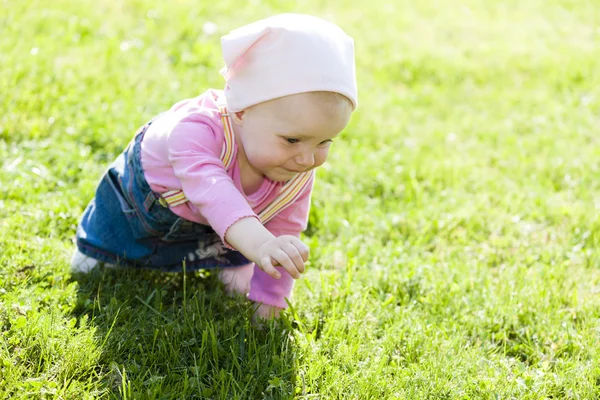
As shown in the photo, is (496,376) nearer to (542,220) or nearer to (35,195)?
(542,220)

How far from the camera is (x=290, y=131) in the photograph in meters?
2.71

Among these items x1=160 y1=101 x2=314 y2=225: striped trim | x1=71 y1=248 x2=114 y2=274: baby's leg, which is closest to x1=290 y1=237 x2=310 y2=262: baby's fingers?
x1=160 y1=101 x2=314 y2=225: striped trim

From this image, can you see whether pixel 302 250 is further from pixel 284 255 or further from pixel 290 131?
pixel 290 131

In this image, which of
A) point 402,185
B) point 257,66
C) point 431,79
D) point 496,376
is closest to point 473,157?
point 402,185

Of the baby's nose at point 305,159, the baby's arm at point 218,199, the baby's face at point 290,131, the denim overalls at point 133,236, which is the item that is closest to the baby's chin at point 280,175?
the baby's face at point 290,131

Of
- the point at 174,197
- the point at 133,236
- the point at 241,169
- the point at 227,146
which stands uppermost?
the point at 227,146

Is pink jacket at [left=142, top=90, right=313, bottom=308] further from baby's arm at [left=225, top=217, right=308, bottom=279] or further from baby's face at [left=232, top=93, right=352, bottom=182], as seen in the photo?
baby's face at [left=232, top=93, right=352, bottom=182]

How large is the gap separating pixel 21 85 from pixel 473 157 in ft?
10.4

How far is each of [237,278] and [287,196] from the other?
579 mm

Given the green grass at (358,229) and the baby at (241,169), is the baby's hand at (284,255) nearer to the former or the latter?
the baby at (241,169)

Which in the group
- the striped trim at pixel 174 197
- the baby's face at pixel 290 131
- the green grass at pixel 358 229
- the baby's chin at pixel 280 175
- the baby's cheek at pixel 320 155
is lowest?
the green grass at pixel 358 229

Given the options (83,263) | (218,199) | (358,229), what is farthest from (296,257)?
(358,229)

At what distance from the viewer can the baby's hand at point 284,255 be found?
2.49 m

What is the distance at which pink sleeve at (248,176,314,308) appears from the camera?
3250 millimetres
